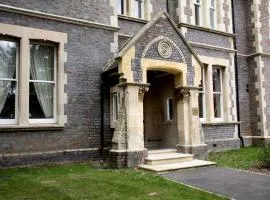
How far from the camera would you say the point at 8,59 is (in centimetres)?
1052

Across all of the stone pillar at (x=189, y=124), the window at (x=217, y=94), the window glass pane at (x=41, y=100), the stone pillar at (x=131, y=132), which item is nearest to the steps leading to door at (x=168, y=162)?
the stone pillar at (x=131, y=132)

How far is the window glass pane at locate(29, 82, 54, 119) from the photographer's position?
35.2ft

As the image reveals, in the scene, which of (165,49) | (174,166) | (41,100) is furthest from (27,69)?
(174,166)

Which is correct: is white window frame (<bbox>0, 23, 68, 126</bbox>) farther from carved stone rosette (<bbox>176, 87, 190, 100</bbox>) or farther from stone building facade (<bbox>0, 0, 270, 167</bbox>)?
carved stone rosette (<bbox>176, 87, 190, 100</bbox>)

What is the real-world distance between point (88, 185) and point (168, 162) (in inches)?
144

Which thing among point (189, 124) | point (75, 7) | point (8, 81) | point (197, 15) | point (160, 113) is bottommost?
point (189, 124)

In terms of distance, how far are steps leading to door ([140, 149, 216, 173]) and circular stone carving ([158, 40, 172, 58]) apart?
338 cm

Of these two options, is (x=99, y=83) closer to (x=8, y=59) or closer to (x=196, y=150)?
(x=8, y=59)

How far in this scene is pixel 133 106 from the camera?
10406 millimetres

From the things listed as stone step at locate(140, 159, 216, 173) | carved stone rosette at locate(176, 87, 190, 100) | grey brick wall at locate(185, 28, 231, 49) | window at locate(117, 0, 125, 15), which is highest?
window at locate(117, 0, 125, 15)

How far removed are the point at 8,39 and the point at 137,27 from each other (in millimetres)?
5409

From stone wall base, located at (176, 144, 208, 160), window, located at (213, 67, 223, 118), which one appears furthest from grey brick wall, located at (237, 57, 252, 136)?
stone wall base, located at (176, 144, 208, 160)

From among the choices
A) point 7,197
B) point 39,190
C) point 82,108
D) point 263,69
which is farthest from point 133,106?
point 263,69

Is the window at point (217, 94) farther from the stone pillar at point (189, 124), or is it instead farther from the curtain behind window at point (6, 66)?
the curtain behind window at point (6, 66)
